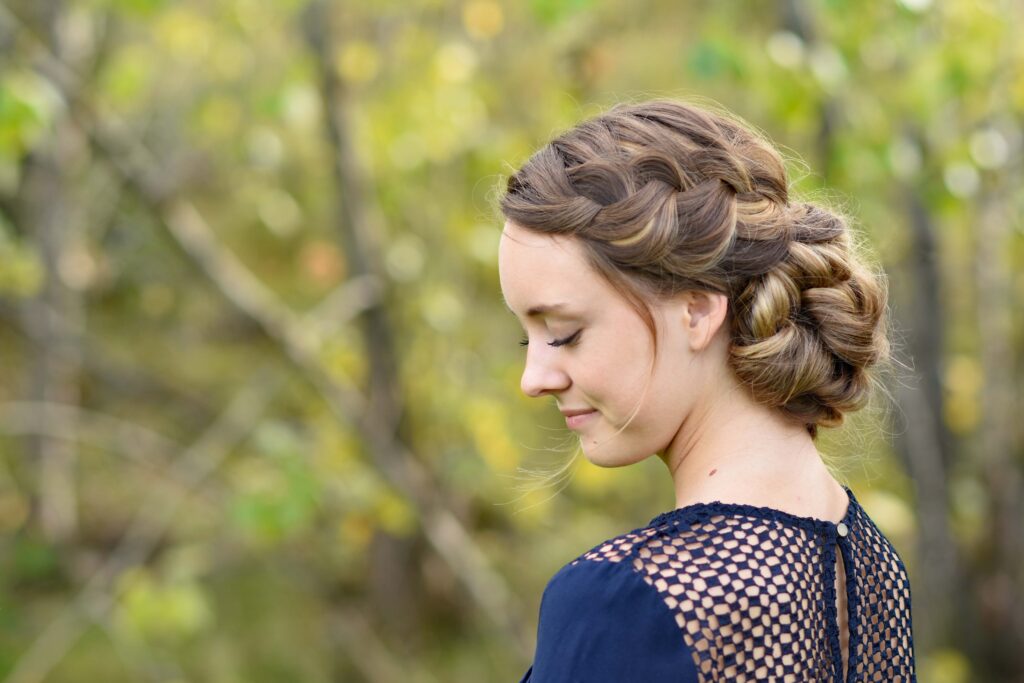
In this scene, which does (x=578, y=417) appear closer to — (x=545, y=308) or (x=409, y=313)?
(x=545, y=308)

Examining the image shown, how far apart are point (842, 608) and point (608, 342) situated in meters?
0.39

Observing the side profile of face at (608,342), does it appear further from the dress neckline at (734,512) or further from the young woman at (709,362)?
the dress neckline at (734,512)

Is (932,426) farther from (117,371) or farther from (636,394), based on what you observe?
(636,394)

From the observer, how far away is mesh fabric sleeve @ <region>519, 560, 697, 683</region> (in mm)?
1184

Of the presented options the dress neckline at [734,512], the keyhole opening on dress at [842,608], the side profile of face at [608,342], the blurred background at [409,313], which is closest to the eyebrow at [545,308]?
the side profile of face at [608,342]

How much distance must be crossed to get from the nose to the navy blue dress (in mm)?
200

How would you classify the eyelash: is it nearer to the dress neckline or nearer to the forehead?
the forehead

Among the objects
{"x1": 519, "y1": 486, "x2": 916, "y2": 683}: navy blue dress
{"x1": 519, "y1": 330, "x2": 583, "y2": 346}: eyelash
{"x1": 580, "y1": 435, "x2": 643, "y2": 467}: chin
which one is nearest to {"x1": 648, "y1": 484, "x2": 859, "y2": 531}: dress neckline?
{"x1": 519, "y1": 486, "x2": 916, "y2": 683}: navy blue dress

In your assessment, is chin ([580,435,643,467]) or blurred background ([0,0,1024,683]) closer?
chin ([580,435,643,467])

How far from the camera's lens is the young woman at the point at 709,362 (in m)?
1.24

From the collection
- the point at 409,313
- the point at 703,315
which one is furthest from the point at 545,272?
the point at 409,313

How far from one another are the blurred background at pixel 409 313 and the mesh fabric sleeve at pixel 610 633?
1834mm

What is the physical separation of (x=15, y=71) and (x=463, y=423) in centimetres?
239

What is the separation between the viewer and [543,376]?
138cm
